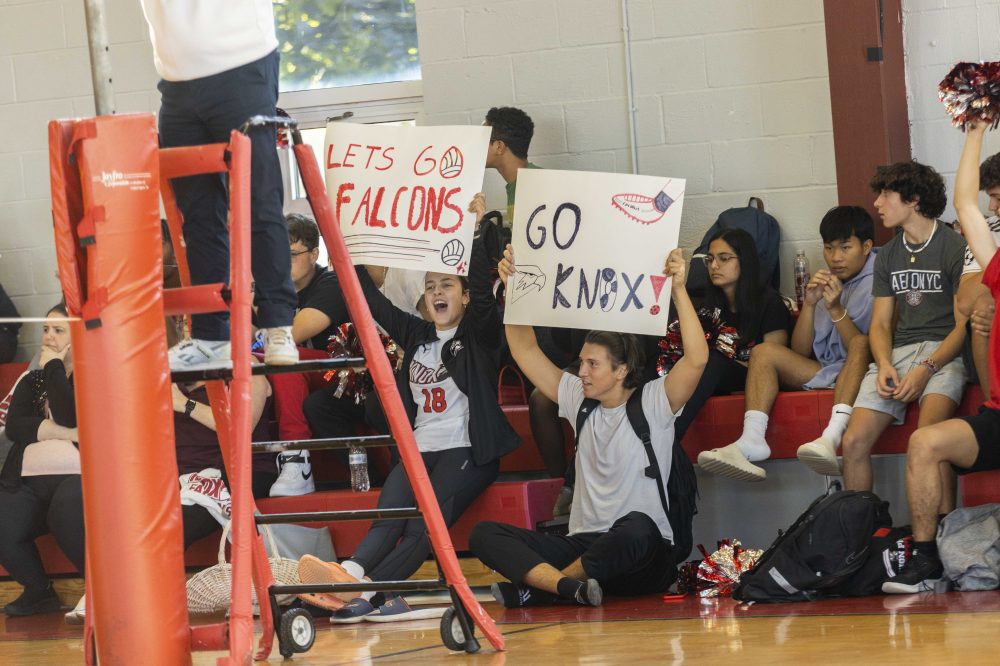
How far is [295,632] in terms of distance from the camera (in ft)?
9.99

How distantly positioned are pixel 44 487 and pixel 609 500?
223 centimetres

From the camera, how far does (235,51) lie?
253 cm

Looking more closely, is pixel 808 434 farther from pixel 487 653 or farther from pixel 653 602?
pixel 487 653

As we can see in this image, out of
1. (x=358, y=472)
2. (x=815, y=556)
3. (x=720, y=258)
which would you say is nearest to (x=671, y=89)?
(x=720, y=258)

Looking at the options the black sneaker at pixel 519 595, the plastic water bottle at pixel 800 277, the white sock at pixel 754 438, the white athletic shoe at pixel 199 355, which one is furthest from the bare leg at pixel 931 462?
the white athletic shoe at pixel 199 355

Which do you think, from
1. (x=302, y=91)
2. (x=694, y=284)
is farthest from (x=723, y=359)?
(x=302, y=91)

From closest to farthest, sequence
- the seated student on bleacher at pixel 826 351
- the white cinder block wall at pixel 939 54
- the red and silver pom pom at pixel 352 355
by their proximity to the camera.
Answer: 1. the seated student on bleacher at pixel 826 351
2. the red and silver pom pom at pixel 352 355
3. the white cinder block wall at pixel 939 54

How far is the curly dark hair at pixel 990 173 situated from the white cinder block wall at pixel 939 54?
907 millimetres

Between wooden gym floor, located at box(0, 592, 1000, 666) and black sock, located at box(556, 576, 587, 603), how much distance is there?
0.21ft

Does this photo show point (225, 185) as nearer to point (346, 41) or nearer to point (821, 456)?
point (821, 456)

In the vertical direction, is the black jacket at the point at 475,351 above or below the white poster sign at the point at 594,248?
below

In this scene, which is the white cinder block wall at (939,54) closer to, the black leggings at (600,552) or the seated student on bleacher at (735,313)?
the seated student on bleacher at (735,313)

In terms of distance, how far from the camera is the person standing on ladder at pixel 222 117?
8.22ft

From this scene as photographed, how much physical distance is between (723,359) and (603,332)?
2.02ft
